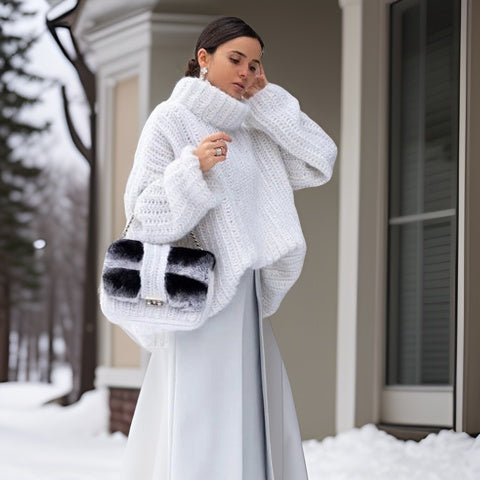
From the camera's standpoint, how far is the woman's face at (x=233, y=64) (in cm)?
271

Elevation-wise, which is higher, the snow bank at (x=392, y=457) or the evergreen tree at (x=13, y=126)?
the evergreen tree at (x=13, y=126)

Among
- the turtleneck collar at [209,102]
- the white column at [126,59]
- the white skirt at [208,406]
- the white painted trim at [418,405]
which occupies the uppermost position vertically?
the white column at [126,59]

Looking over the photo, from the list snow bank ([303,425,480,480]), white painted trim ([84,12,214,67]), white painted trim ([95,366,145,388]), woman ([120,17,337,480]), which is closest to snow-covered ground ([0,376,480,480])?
snow bank ([303,425,480,480])

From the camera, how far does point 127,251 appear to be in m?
2.59

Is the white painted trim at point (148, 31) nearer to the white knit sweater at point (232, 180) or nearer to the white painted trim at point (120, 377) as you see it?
the white painted trim at point (120, 377)

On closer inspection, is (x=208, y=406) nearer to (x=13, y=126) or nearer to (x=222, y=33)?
(x=222, y=33)

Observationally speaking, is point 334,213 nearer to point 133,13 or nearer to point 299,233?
point 133,13

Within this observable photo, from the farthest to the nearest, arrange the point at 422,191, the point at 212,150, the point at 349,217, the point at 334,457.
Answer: the point at 349,217
the point at 422,191
the point at 334,457
the point at 212,150

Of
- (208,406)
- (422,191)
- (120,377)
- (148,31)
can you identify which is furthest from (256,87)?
(120,377)

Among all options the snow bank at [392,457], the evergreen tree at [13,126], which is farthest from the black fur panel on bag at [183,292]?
the evergreen tree at [13,126]

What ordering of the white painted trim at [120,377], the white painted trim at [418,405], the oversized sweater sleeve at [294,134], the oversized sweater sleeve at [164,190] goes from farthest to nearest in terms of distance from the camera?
the white painted trim at [120,377]
the white painted trim at [418,405]
the oversized sweater sleeve at [294,134]
the oversized sweater sleeve at [164,190]

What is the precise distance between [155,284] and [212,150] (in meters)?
0.34

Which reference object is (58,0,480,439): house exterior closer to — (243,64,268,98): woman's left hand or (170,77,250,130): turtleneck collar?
(243,64,268,98): woman's left hand

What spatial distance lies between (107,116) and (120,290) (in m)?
6.16
